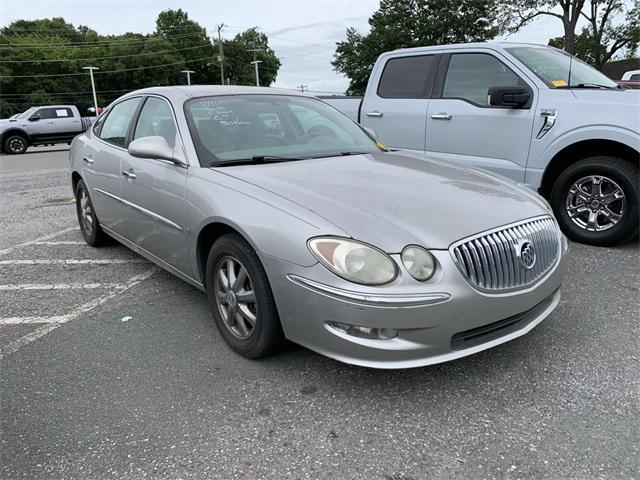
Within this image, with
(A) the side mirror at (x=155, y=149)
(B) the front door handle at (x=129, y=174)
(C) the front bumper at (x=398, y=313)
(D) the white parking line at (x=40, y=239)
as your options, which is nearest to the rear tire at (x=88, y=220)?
(D) the white parking line at (x=40, y=239)

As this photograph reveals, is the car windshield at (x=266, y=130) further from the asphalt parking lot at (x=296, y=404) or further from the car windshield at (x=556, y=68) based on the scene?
the car windshield at (x=556, y=68)

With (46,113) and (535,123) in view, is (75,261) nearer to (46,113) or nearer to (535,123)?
(535,123)

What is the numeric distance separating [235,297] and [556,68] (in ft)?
13.8

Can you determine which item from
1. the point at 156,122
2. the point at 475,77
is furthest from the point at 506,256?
the point at 475,77

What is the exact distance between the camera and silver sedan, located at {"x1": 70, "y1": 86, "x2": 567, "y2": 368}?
7.55 feet

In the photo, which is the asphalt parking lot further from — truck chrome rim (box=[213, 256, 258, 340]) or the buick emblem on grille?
the buick emblem on grille

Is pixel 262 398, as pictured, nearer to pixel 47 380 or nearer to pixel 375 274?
pixel 375 274

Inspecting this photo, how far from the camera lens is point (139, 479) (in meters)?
2.02

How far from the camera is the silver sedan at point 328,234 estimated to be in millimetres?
2303

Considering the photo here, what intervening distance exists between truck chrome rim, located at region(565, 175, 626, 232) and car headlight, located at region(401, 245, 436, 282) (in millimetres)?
3122

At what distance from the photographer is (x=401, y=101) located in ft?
19.5

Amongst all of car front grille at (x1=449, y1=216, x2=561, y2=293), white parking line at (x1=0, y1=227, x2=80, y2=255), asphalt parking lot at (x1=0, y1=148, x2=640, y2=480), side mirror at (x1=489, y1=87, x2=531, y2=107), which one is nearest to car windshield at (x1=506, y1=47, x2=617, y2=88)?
side mirror at (x1=489, y1=87, x2=531, y2=107)

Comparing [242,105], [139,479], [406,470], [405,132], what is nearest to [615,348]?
[406,470]

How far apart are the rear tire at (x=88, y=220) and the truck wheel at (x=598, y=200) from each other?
4.34m
